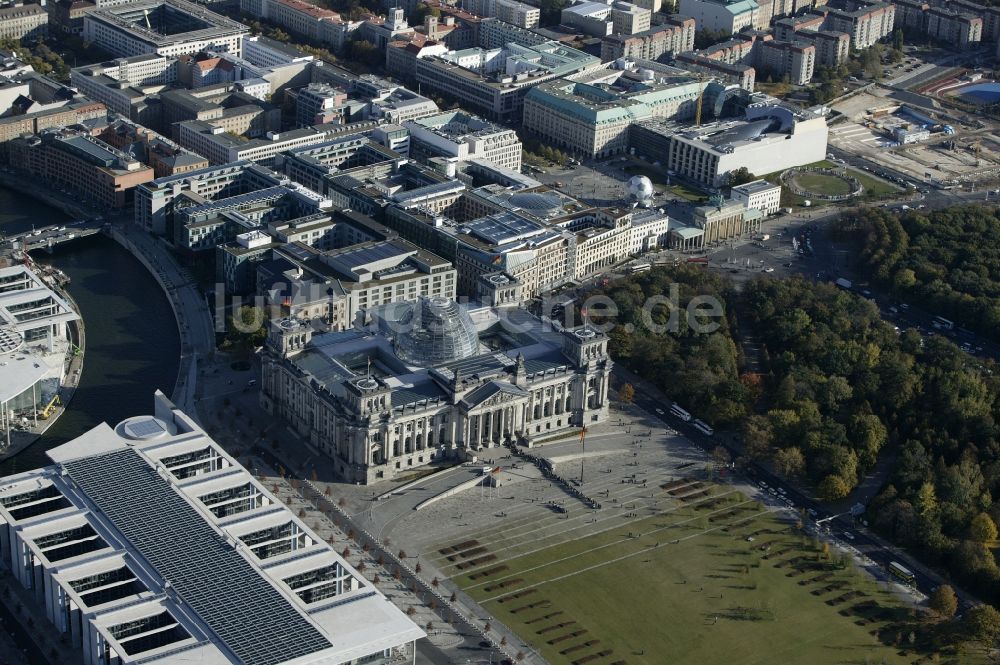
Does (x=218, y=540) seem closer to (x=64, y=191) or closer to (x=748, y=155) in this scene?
(x=64, y=191)

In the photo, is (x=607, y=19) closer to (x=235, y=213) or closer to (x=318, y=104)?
(x=318, y=104)

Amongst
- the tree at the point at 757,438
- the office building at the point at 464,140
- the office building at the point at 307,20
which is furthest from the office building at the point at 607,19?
the tree at the point at 757,438

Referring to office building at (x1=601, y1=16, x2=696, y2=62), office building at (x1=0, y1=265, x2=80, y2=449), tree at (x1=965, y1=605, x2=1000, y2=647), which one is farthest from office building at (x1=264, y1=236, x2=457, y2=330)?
office building at (x1=601, y1=16, x2=696, y2=62)

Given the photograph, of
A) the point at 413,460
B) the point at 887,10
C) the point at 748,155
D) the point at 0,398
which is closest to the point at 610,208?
the point at 748,155

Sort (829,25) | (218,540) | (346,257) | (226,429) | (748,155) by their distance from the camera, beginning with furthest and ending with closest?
(829,25) → (748,155) → (346,257) → (226,429) → (218,540)

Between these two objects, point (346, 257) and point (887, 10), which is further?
point (887, 10)

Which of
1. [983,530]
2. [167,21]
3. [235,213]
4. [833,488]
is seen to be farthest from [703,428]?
[167,21]
